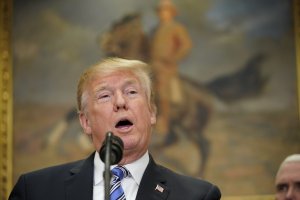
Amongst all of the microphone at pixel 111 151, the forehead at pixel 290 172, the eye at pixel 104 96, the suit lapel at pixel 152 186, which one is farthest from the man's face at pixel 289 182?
the microphone at pixel 111 151

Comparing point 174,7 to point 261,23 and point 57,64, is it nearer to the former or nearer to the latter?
point 261,23

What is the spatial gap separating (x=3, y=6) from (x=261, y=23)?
268cm

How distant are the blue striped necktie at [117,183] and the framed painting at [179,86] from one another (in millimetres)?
3024

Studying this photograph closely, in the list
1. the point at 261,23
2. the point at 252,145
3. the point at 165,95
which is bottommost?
the point at 252,145

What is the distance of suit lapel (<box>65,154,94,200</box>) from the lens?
281 cm

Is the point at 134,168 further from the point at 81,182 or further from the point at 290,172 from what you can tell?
the point at 290,172

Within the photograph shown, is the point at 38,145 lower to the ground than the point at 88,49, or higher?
lower

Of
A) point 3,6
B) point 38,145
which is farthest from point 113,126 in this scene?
point 3,6

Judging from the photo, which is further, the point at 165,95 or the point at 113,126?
the point at 165,95

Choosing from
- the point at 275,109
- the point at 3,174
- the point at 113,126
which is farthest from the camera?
the point at 275,109

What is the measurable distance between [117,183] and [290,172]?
1556 millimetres

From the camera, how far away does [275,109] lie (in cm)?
614

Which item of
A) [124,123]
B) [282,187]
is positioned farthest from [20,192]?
[282,187]

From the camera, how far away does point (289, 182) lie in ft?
12.8
